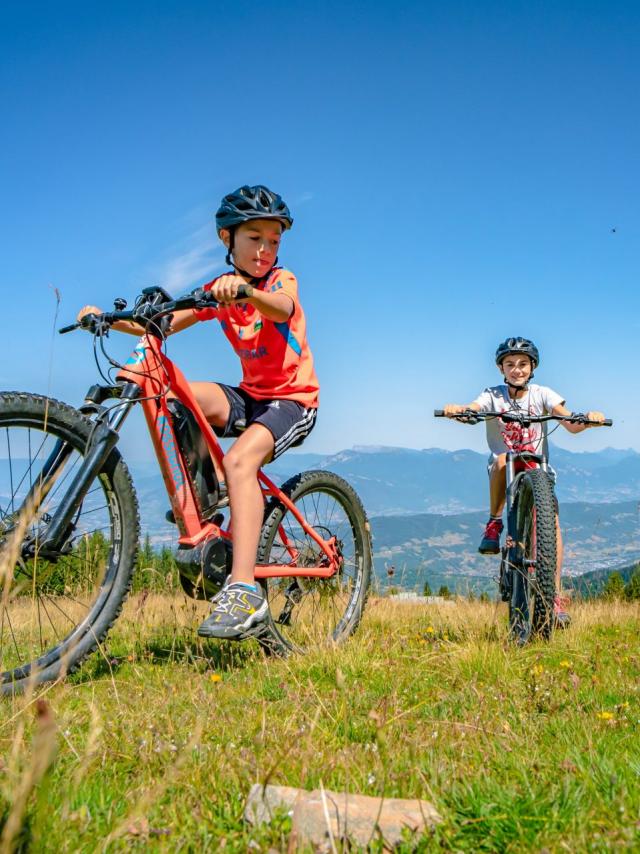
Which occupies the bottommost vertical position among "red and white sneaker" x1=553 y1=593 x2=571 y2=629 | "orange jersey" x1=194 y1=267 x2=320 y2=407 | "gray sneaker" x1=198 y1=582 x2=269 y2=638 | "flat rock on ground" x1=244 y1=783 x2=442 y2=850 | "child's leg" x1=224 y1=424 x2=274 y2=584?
"red and white sneaker" x1=553 y1=593 x2=571 y2=629

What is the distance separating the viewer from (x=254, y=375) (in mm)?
4965

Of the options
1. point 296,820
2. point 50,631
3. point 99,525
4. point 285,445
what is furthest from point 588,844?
point 50,631

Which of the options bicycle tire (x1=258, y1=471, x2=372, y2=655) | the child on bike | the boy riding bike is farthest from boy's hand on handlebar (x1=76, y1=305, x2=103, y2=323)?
the boy riding bike

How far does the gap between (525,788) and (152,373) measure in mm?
2939

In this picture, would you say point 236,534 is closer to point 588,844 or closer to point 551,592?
point 551,592

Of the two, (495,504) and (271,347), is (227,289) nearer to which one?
(271,347)

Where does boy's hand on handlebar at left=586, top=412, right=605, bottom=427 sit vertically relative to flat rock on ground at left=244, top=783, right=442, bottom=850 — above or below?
above

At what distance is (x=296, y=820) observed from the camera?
172 centimetres

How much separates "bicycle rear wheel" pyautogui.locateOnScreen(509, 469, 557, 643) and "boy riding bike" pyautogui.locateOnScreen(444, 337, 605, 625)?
859 millimetres

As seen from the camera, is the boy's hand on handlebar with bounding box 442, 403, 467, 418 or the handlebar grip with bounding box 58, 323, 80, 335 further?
the boy's hand on handlebar with bounding box 442, 403, 467, 418

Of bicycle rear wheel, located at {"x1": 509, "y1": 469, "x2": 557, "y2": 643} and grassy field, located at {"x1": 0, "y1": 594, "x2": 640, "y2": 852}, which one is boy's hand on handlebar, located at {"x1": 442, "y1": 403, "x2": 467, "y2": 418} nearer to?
bicycle rear wheel, located at {"x1": 509, "y1": 469, "x2": 557, "y2": 643}

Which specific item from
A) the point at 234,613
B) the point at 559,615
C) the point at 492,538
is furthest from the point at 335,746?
the point at 492,538

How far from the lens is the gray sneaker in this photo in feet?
13.3

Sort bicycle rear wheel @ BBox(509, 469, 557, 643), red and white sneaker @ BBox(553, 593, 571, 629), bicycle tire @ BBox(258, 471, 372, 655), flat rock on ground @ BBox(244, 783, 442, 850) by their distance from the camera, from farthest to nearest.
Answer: red and white sneaker @ BBox(553, 593, 571, 629)
bicycle rear wheel @ BBox(509, 469, 557, 643)
bicycle tire @ BBox(258, 471, 372, 655)
flat rock on ground @ BBox(244, 783, 442, 850)
